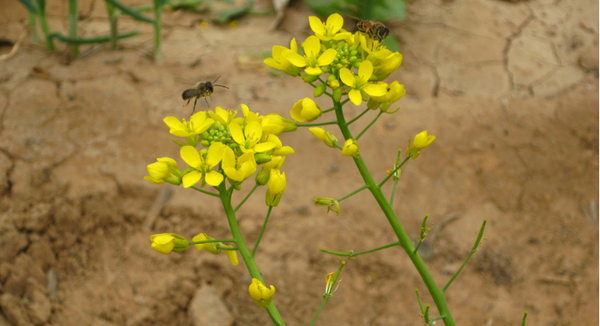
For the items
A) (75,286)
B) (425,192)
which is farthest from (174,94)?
(425,192)

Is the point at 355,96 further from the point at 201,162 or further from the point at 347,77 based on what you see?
the point at 201,162

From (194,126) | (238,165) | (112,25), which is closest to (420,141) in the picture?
(238,165)

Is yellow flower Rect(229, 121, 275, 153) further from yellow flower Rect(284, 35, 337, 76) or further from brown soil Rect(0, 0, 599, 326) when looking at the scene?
brown soil Rect(0, 0, 599, 326)

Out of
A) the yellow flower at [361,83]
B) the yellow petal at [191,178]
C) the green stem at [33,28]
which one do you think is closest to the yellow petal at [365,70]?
the yellow flower at [361,83]

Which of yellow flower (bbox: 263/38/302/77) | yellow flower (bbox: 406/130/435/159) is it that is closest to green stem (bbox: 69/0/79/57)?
yellow flower (bbox: 263/38/302/77)

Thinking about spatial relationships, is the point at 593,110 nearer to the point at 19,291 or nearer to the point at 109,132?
the point at 109,132
